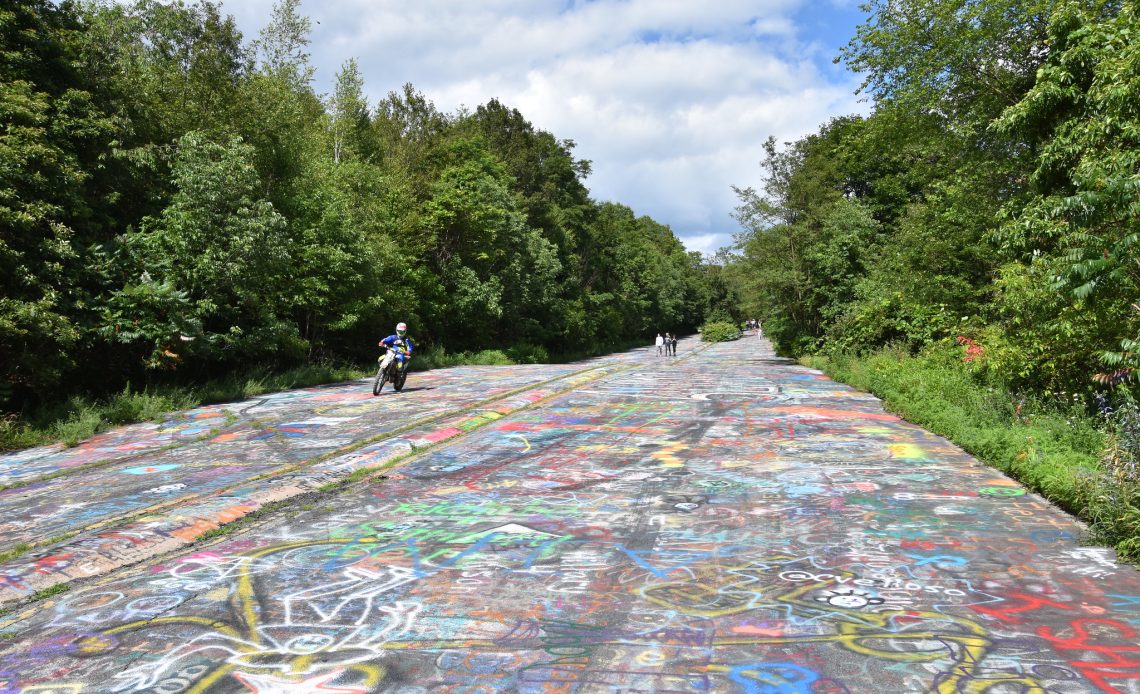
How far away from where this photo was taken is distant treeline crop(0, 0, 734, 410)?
1259 centimetres

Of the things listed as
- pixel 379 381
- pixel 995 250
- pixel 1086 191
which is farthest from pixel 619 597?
pixel 379 381

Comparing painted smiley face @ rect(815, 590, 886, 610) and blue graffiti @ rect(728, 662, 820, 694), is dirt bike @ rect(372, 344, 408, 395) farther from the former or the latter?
blue graffiti @ rect(728, 662, 820, 694)

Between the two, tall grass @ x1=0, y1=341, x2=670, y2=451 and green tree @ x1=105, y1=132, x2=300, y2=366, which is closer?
tall grass @ x1=0, y1=341, x2=670, y2=451

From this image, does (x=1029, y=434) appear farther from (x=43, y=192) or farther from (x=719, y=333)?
(x=719, y=333)

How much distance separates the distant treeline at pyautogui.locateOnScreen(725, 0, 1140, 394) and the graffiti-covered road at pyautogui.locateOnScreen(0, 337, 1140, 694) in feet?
9.51

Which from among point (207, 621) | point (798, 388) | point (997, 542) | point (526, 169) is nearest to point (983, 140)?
point (798, 388)

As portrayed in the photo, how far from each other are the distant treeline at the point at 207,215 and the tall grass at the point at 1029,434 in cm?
1380

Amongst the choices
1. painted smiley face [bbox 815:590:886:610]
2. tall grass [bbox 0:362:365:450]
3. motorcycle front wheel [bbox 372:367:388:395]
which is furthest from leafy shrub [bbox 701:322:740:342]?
painted smiley face [bbox 815:590:886:610]

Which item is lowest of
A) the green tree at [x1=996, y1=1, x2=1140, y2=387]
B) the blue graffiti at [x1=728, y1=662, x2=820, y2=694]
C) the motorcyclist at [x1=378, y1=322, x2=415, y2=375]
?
the blue graffiti at [x1=728, y1=662, x2=820, y2=694]

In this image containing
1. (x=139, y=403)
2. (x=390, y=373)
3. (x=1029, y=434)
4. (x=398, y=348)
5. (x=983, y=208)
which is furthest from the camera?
(x=983, y=208)

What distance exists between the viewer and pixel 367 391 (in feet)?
55.8

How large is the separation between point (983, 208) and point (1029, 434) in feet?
41.2

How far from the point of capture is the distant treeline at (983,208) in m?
7.44

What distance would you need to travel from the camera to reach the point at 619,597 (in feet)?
14.2
